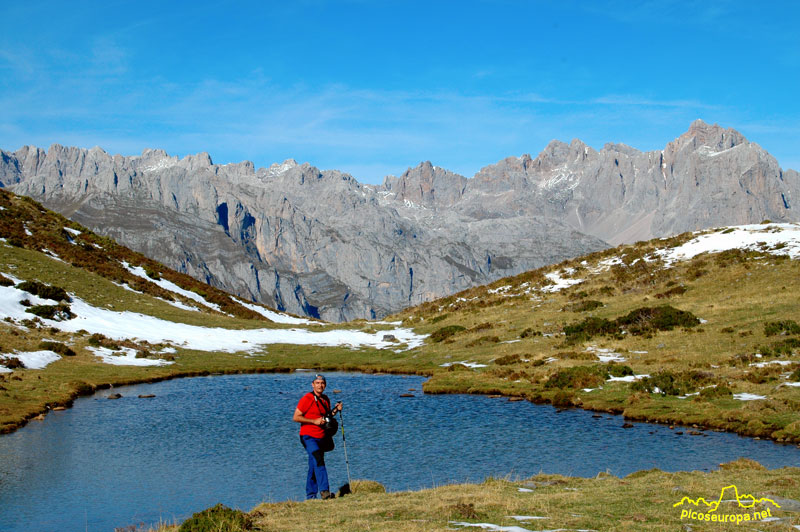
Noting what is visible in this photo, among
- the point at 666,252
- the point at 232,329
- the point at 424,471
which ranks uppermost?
the point at 666,252

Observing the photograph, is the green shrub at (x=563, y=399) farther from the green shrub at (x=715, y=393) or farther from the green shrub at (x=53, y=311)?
the green shrub at (x=53, y=311)

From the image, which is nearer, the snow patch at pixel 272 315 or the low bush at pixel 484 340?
the low bush at pixel 484 340

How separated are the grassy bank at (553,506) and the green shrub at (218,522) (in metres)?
0.06

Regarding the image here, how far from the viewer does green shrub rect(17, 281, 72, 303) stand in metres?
58.4

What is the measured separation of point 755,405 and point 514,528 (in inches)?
891

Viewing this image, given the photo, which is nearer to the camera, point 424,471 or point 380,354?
point 424,471

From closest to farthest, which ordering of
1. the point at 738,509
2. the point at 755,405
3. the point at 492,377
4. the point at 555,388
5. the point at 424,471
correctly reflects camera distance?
the point at 738,509 → the point at 424,471 → the point at 755,405 → the point at 555,388 → the point at 492,377

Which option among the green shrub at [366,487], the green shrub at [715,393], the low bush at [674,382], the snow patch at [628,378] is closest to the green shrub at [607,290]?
the snow patch at [628,378]

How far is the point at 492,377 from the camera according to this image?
47.2m

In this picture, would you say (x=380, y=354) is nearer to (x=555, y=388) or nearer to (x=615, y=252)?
(x=555, y=388)

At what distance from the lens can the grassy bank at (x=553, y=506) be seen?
14474 millimetres

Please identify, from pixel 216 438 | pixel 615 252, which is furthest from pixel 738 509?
pixel 615 252

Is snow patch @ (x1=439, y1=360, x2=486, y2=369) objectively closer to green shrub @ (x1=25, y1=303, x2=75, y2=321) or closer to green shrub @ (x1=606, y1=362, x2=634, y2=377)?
green shrub @ (x1=606, y1=362, x2=634, y2=377)

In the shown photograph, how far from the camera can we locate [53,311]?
56.7 m
